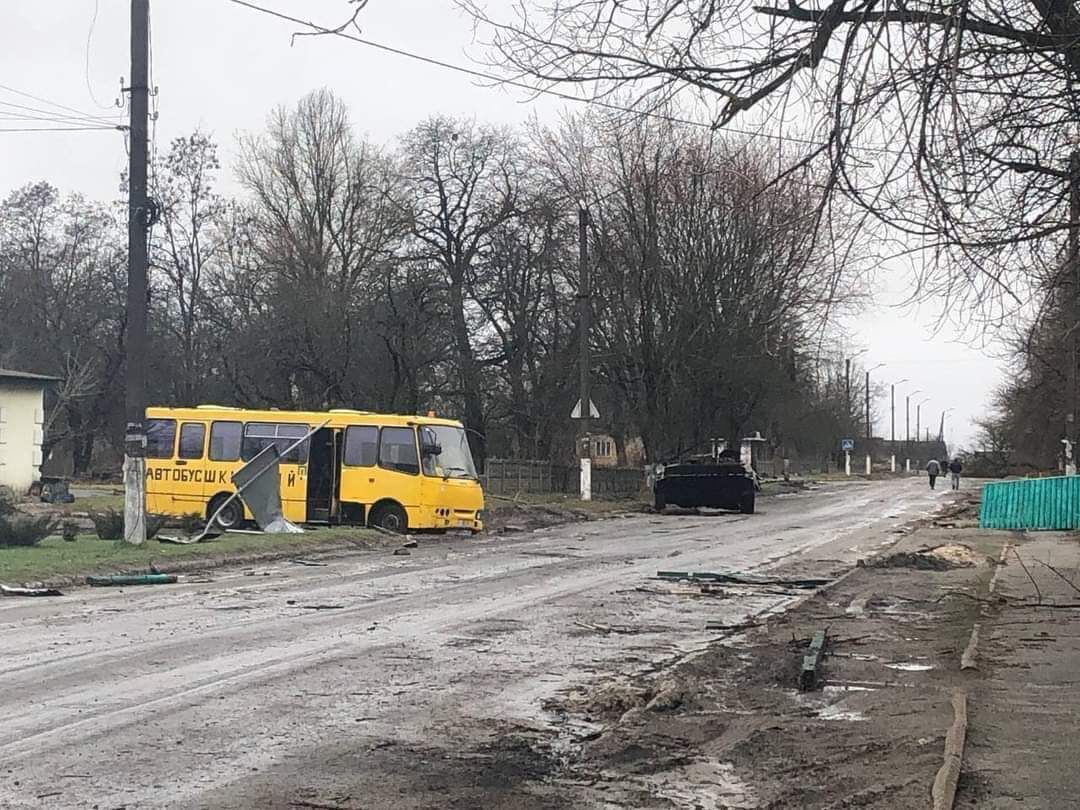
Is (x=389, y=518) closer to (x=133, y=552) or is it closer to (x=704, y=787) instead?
(x=133, y=552)

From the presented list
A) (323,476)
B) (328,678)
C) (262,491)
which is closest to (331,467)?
(323,476)

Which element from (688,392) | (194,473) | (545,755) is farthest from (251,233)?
(545,755)

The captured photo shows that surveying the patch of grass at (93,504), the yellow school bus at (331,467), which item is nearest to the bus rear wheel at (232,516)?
the yellow school bus at (331,467)

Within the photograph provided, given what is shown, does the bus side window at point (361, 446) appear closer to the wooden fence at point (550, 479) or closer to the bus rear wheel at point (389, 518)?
the bus rear wheel at point (389, 518)

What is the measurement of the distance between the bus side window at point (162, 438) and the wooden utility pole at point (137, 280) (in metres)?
7.23

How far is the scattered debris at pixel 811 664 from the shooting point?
9.23 meters

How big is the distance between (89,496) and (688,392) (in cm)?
2084

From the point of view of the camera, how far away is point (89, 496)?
36344 millimetres

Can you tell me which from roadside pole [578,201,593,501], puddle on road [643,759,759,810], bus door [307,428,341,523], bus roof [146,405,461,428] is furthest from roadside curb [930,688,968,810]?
roadside pole [578,201,593,501]

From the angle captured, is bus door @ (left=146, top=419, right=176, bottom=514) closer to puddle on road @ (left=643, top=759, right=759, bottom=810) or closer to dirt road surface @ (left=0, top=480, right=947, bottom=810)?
Answer: dirt road surface @ (left=0, top=480, right=947, bottom=810)

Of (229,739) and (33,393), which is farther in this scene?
(33,393)

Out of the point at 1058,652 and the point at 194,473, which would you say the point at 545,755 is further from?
the point at 194,473

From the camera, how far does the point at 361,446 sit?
25.6 m

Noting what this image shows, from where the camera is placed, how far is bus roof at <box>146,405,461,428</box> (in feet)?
84.1
